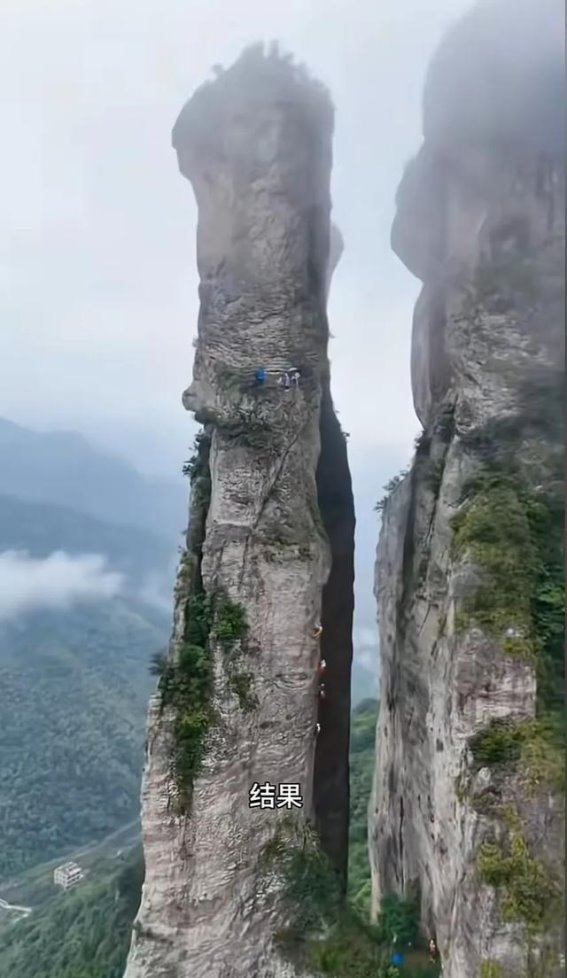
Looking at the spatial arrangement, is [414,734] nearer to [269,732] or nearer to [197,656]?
[269,732]

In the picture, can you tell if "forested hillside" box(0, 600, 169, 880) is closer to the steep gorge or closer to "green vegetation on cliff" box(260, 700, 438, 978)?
the steep gorge

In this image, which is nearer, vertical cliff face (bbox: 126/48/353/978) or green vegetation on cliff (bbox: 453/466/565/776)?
green vegetation on cliff (bbox: 453/466/565/776)

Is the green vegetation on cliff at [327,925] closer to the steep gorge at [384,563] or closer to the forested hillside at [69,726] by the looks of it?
the steep gorge at [384,563]

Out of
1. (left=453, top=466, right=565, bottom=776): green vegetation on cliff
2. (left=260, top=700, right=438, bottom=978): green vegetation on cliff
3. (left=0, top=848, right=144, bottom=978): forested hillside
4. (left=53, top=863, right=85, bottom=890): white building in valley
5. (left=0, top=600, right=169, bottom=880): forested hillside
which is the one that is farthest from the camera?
(left=0, top=600, right=169, bottom=880): forested hillside

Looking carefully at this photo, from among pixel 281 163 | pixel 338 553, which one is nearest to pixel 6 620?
pixel 338 553

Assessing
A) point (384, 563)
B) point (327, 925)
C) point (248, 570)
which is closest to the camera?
point (327, 925)

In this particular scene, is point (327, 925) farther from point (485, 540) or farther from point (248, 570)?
point (485, 540)

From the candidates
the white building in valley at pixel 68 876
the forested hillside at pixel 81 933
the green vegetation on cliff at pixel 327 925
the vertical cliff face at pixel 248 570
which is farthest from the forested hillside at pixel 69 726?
the green vegetation on cliff at pixel 327 925

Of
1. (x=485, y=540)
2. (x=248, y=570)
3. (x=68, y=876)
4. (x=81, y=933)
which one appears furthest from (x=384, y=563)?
(x=68, y=876)

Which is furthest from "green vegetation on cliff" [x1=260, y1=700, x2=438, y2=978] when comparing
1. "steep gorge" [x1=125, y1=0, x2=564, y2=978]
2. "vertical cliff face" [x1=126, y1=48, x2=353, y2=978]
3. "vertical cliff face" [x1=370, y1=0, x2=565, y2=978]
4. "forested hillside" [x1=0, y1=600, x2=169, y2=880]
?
"forested hillside" [x1=0, y1=600, x2=169, y2=880]
